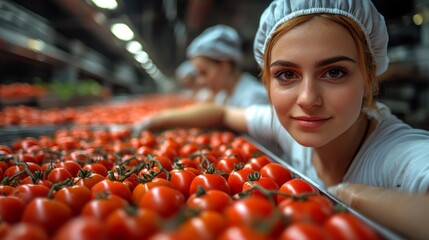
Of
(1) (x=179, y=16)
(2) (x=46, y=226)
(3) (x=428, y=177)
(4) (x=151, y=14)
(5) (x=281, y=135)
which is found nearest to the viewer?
(2) (x=46, y=226)

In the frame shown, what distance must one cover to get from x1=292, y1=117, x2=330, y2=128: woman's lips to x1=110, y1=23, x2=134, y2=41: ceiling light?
13.9 ft

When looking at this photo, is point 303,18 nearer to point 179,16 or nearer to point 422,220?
point 422,220

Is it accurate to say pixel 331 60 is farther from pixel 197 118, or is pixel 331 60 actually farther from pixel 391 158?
pixel 197 118

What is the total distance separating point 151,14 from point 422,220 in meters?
4.87

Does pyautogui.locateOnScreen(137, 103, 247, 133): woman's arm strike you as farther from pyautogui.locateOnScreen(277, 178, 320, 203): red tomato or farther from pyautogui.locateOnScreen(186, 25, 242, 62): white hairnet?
pyautogui.locateOnScreen(277, 178, 320, 203): red tomato

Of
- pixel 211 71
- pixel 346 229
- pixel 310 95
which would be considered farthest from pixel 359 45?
pixel 211 71

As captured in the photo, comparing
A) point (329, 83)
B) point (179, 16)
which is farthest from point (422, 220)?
point (179, 16)

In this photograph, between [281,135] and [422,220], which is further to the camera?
[281,135]

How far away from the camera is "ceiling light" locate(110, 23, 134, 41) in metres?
5.17

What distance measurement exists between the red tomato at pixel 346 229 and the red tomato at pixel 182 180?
0.65m

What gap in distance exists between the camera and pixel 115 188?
3.89 ft

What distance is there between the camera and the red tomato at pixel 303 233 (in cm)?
71

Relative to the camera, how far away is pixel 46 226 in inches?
34.9

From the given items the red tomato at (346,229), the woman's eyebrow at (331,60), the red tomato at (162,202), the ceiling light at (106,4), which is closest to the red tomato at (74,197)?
the red tomato at (162,202)
